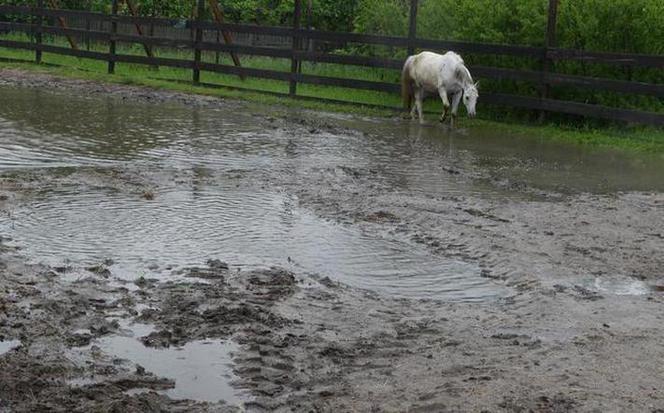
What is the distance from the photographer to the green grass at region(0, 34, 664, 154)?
16172 mm

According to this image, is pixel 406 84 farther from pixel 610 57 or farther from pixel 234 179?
pixel 234 179

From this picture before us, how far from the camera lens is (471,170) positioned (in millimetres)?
11688

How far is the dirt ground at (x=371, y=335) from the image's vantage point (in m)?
4.19

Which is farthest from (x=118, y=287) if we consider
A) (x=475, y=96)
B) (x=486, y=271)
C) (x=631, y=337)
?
(x=475, y=96)

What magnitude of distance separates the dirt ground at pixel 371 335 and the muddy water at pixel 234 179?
0.35 meters

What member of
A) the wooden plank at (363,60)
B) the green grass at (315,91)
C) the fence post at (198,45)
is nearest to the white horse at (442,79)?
the green grass at (315,91)

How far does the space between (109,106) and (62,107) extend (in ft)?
3.25

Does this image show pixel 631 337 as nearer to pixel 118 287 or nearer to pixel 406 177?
pixel 118 287

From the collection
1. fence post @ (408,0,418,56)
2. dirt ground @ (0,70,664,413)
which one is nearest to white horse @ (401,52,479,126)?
fence post @ (408,0,418,56)

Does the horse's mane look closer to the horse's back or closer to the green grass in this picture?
the horse's back

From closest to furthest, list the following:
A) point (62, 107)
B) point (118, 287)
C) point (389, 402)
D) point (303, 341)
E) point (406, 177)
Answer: point (389, 402), point (303, 341), point (118, 287), point (406, 177), point (62, 107)

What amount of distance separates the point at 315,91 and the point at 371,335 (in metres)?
16.7

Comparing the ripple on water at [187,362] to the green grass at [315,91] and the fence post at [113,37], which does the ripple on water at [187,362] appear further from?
the fence post at [113,37]

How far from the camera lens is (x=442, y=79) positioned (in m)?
17.2
